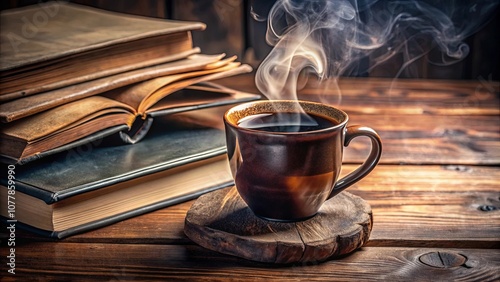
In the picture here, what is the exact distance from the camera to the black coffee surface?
0.93m

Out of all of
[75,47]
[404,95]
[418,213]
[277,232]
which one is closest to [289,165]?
[277,232]

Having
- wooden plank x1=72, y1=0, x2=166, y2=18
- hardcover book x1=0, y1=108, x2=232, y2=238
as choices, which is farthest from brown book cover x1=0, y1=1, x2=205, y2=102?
wooden plank x1=72, y1=0, x2=166, y2=18

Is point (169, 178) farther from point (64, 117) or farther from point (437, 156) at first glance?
point (437, 156)

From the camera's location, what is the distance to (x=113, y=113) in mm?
1028

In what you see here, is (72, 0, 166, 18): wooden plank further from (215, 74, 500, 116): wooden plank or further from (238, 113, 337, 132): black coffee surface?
(238, 113, 337, 132): black coffee surface

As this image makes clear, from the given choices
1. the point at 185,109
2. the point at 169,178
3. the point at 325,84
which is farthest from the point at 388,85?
the point at 169,178

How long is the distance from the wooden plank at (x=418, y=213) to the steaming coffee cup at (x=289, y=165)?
0.10 meters

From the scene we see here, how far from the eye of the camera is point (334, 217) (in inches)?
34.8

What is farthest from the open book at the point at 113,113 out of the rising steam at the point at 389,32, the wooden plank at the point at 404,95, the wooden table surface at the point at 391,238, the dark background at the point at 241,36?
the dark background at the point at 241,36

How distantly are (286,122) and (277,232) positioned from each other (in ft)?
0.59

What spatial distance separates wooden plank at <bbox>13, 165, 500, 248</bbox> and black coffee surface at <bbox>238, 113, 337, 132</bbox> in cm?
16

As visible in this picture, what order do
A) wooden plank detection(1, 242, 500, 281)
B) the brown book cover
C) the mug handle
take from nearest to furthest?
wooden plank detection(1, 242, 500, 281) → the mug handle → the brown book cover

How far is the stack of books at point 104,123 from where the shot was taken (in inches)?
36.1

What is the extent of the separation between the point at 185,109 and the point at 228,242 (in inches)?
13.3
